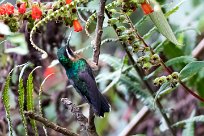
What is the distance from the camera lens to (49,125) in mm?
685

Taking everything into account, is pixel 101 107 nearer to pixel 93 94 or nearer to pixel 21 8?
pixel 93 94

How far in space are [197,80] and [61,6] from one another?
67 centimetres

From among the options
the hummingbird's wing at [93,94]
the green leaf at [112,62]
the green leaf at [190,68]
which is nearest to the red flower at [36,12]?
the hummingbird's wing at [93,94]

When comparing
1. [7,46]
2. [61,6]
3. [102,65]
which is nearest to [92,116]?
[61,6]

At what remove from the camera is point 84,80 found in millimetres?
698

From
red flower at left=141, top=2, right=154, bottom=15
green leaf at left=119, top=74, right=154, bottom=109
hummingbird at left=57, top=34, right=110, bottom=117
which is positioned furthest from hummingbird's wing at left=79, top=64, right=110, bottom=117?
green leaf at left=119, top=74, right=154, bottom=109

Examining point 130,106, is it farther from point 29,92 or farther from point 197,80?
point 29,92

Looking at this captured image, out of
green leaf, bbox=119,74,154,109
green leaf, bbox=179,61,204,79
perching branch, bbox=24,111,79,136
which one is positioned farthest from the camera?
green leaf, bbox=119,74,154,109

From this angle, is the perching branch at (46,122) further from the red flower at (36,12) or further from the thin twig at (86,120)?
the red flower at (36,12)

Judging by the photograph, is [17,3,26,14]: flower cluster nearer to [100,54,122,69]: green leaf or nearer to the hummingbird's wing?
the hummingbird's wing

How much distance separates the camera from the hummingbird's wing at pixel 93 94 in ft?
2.23

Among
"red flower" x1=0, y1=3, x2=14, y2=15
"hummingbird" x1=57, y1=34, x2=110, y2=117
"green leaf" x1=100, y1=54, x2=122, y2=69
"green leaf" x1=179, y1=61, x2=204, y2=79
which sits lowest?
"green leaf" x1=100, y1=54, x2=122, y2=69

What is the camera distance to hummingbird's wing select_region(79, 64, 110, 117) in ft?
2.23

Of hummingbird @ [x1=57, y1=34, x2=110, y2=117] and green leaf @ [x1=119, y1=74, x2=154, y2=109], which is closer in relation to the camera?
hummingbird @ [x1=57, y1=34, x2=110, y2=117]
